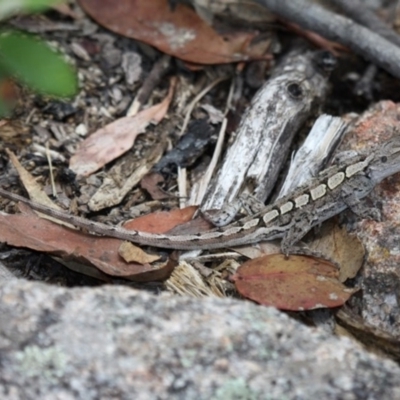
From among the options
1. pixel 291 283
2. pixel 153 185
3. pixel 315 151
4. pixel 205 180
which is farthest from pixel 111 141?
pixel 291 283

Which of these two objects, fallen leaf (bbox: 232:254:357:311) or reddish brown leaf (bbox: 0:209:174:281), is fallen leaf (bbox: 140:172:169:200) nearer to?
reddish brown leaf (bbox: 0:209:174:281)

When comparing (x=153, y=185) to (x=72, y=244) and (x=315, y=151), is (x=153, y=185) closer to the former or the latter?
(x=72, y=244)

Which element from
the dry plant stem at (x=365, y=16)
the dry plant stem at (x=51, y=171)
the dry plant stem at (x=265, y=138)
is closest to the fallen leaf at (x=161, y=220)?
the dry plant stem at (x=265, y=138)

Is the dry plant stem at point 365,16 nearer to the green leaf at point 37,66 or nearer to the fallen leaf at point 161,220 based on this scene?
the fallen leaf at point 161,220

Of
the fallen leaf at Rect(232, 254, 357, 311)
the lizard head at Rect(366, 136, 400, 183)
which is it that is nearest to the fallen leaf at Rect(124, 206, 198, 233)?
the fallen leaf at Rect(232, 254, 357, 311)

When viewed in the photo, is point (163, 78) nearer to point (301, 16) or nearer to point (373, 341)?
point (301, 16)

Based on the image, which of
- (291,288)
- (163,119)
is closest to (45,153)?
(163,119)

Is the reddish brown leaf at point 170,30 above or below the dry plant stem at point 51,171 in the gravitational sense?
above
